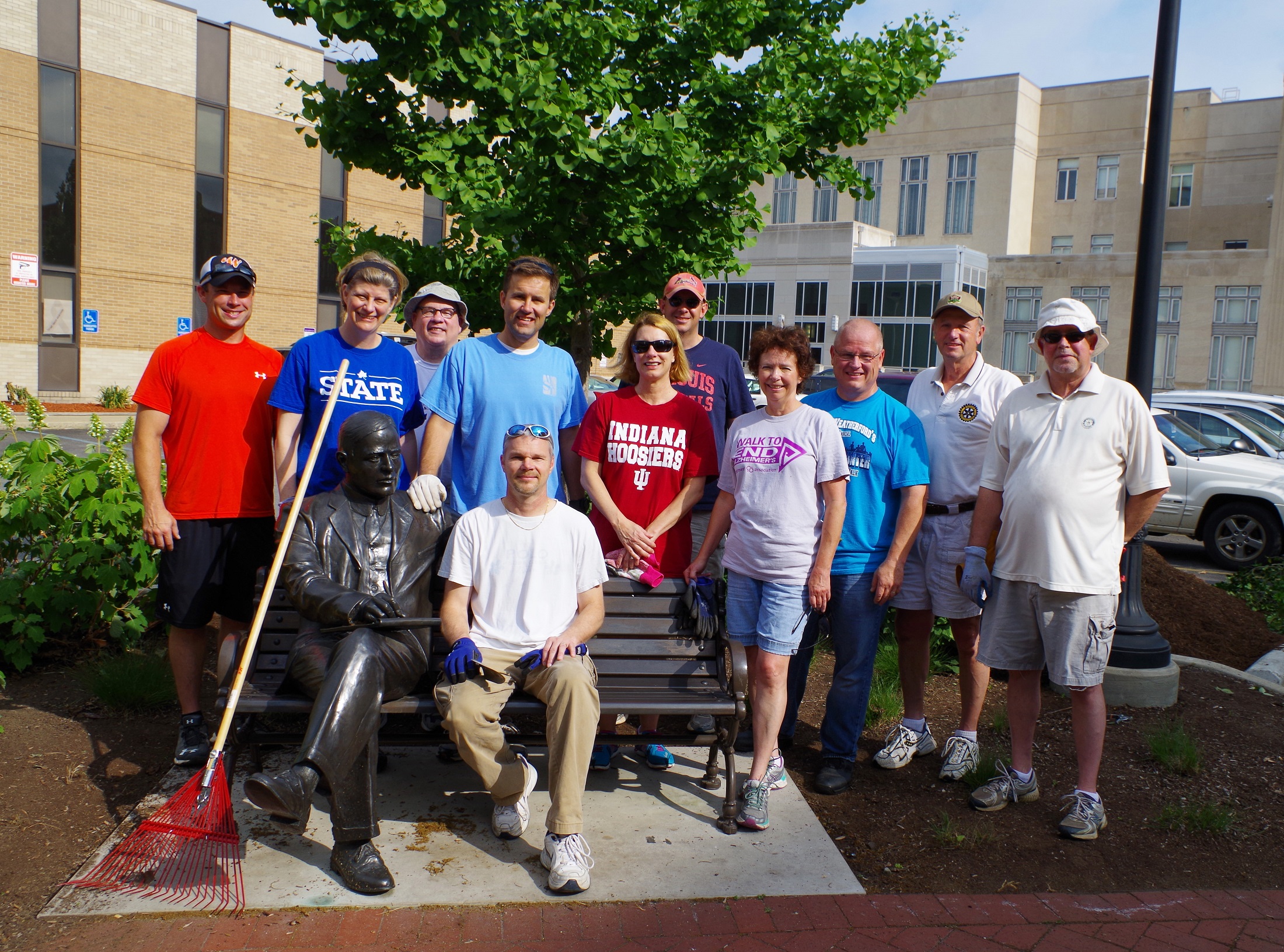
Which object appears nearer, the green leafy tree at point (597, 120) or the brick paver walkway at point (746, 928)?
the brick paver walkway at point (746, 928)

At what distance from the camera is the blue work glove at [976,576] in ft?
13.6

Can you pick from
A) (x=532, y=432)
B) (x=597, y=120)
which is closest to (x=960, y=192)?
(x=597, y=120)

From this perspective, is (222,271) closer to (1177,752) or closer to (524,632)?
(524,632)

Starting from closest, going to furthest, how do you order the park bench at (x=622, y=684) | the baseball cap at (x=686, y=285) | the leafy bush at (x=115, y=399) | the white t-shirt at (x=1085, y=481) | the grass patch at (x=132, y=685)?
the park bench at (x=622, y=684) < the white t-shirt at (x=1085, y=481) < the baseball cap at (x=686, y=285) < the grass patch at (x=132, y=685) < the leafy bush at (x=115, y=399)

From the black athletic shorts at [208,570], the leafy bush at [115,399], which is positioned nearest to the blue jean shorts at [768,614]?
the black athletic shorts at [208,570]

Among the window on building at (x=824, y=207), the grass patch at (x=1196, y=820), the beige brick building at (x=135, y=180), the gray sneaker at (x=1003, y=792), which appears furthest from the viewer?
the window on building at (x=824, y=207)

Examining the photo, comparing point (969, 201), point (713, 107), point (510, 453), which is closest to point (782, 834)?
point (510, 453)

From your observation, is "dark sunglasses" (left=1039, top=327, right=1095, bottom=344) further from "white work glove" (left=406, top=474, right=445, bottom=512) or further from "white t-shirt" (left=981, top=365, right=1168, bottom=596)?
"white work glove" (left=406, top=474, right=445, bottom=512)

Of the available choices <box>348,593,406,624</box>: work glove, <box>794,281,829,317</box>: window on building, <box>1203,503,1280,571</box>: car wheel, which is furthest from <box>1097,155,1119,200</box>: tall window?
<box>348,593,406,624</box>: work glove

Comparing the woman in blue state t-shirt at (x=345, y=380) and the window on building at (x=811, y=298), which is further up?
the window on building at (x=811, y=298)

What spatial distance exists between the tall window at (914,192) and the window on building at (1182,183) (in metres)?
14.1

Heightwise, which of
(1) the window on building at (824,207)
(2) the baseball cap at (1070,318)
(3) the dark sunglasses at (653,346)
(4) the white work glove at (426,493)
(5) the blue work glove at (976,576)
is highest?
(1) the window on building at (824,207)

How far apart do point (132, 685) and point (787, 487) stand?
136 inches

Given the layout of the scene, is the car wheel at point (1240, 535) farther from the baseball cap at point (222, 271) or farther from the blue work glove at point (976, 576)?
the baseball cap at point (222, 271)
